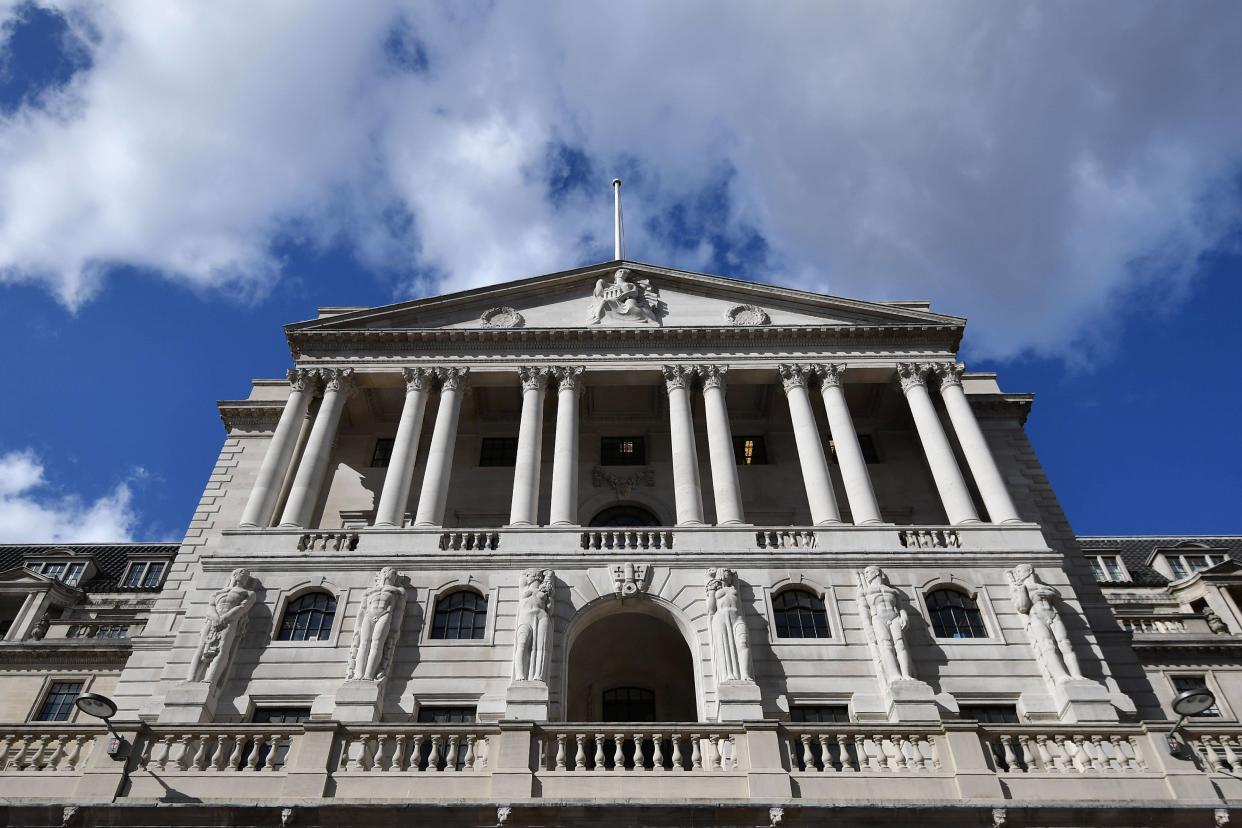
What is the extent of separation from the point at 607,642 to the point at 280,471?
1422cm

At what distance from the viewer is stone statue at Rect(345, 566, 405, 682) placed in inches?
1033

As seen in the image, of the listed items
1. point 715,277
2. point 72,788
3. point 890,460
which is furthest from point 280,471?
point 890,460

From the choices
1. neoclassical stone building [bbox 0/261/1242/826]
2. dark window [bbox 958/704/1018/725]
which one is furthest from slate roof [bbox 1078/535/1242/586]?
dark window [bbox 958/704/1018/725]

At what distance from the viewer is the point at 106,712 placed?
1939cm

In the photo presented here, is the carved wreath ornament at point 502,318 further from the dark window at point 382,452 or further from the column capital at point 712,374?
the column capital at point 712,374

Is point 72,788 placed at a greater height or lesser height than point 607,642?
lesser

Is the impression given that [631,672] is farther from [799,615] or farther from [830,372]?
[830,372]

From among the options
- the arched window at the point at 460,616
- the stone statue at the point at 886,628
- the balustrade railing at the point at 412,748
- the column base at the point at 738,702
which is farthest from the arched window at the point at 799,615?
the balustrade railing at the point at 412,748

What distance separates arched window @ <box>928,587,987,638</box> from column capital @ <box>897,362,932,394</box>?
10.4 metres

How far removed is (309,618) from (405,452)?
7.87 m

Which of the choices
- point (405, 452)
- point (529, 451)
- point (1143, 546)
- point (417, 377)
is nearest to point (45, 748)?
point (405, 452)

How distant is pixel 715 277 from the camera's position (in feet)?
132

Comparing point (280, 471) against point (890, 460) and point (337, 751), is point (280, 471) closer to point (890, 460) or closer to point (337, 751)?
point (337, 751)

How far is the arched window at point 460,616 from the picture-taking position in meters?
28.2
